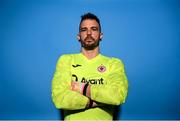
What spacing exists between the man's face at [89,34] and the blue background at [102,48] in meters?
0.31

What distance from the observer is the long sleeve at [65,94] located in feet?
6.92

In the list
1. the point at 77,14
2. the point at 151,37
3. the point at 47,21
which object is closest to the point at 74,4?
the point at 77,14

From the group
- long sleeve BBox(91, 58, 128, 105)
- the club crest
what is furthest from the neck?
long sleeve BBox(91, 58, 128, 105)

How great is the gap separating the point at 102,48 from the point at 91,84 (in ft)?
1.86

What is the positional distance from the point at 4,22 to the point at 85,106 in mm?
1216

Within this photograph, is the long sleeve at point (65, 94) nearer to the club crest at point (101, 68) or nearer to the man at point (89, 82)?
the man at point (89, 82)

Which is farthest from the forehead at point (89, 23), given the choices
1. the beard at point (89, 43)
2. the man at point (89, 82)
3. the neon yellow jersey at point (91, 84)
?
the neon yellow jersey at point (91, 84)

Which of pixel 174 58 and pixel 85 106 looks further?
pixel 174 58

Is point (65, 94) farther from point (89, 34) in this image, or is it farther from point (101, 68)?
point (89, 34)

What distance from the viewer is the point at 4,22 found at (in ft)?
9.18

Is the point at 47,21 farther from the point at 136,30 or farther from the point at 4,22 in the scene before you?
the point at 136,30

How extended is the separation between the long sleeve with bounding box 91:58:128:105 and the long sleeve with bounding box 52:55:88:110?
10 centimetres

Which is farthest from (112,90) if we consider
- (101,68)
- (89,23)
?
(89,23)

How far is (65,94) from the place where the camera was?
2.14 m
